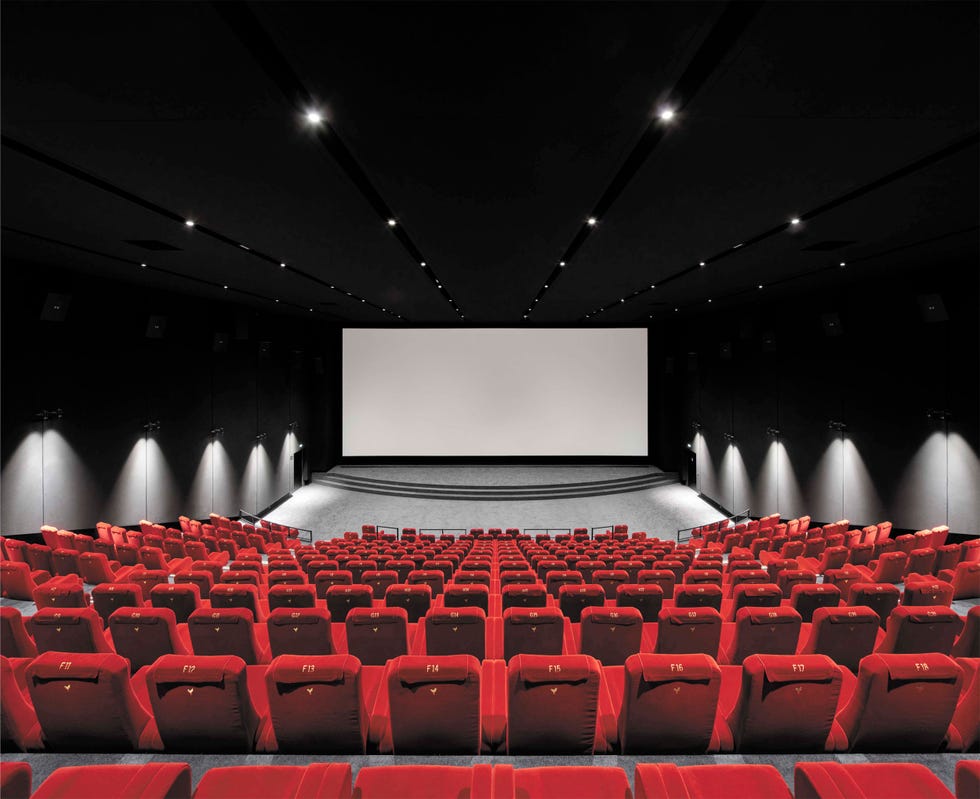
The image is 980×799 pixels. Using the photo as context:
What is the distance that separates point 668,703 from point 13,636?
14.7 ft

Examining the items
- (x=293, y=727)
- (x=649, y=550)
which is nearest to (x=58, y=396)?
(x=293, y=727)

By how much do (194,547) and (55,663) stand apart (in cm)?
745

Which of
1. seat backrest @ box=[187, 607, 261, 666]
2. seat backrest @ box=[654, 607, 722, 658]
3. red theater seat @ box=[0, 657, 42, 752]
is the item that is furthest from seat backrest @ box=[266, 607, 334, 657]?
seat backrest @ box=[654, 607, 722, 658]

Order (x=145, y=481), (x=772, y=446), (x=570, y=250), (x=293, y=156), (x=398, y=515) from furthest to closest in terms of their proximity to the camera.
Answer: (x=398, y=515) → (x=772, y=446) → (x=145, y=481) → (x=570, y=250) → (x=293, y=156)

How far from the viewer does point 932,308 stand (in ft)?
32.5

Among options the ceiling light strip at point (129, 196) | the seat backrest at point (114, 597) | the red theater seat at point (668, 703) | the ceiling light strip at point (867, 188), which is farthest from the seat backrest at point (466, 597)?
the ceiling light strip at point (867, 188)

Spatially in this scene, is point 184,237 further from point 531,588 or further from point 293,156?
point 531,588

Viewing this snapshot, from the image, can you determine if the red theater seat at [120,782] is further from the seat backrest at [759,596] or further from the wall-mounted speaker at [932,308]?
the wall-mounted speaker at [932,308]

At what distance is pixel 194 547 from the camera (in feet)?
30.6

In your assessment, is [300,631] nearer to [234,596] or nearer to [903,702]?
[234,596]

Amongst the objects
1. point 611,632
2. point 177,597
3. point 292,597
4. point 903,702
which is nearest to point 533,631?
point 611,632

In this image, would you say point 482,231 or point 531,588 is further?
point 482,231

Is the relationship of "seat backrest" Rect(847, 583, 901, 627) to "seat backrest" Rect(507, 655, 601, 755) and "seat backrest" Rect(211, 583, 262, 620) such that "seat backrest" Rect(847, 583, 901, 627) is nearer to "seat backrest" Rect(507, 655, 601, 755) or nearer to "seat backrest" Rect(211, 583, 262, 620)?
"seat backrest" Rect(507, 655, 601, 755)

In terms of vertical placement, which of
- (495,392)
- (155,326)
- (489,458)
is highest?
(155,326)
